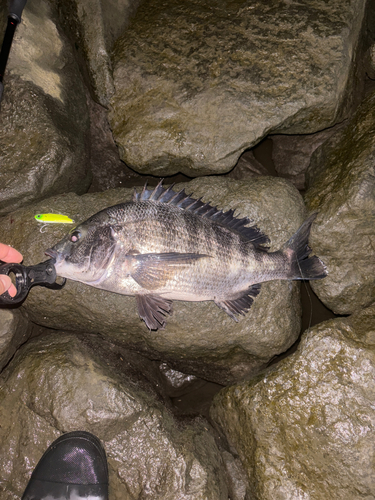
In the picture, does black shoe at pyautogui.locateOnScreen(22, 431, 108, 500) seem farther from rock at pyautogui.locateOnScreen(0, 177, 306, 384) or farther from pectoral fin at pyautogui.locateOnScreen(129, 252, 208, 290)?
pectoral fin at pyautogui.locateOnScreen(129, 252, 208, 290)

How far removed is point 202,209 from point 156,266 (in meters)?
0.73

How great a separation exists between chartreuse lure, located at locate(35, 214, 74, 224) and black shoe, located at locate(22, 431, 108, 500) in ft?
6.78

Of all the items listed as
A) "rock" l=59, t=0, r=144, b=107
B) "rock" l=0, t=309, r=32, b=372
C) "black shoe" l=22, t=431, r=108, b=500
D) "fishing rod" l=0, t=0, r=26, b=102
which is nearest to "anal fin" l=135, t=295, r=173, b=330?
"black shoe" l=22, t=431, r=108, b=500

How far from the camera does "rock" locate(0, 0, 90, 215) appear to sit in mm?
3742

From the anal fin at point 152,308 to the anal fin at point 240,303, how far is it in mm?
570

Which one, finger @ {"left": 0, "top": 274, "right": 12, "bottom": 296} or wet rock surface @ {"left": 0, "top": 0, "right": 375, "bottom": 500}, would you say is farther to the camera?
wet rock surface @ {"left": 0, "top": 0, "right": 375, "bottom": 500}

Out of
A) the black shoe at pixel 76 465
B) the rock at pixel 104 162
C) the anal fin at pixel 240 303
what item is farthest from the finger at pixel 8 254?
the anal fin at pixel 240 303

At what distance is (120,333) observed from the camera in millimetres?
3809

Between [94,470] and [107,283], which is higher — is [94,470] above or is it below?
below

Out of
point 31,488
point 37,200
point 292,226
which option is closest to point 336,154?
point 292,226

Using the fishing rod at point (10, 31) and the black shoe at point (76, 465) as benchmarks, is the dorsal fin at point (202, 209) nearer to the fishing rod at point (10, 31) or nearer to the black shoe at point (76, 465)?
the fishing rod at point (10, 31)

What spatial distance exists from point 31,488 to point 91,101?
417 centimetres

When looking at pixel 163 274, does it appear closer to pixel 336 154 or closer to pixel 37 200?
pixel 37 200

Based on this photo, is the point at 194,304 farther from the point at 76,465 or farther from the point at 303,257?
the point at 76,465
